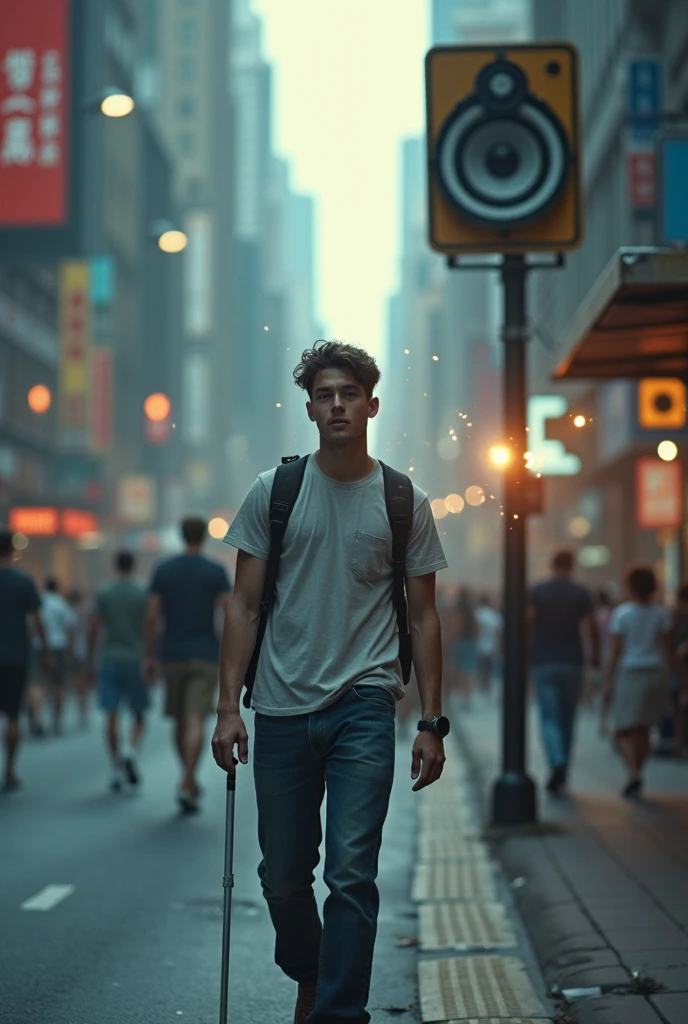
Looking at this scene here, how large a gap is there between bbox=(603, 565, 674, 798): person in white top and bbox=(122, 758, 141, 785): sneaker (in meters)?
3.57

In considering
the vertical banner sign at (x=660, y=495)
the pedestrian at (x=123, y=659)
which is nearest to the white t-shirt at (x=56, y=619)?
the pedestrian at (x=123, y=659)

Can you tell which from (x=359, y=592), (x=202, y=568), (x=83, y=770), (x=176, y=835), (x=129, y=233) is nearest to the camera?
(x=359, y=592)

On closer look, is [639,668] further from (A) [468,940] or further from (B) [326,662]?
(B) [326,662]

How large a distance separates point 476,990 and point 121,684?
7761 mm

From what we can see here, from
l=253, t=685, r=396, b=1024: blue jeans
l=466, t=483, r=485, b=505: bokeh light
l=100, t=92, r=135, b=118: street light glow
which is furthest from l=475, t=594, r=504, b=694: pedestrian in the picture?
l=253, t=685, r=396, b=1024: blue jeans

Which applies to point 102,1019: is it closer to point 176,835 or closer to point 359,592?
point 359,592

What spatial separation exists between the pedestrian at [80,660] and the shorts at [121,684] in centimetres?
707

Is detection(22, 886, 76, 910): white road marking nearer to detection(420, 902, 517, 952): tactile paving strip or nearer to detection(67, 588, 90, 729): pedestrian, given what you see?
detection(420, 902, 517, 952): tactile paving strip

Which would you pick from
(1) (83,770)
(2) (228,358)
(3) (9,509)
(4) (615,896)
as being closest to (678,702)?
(1) (83,770)

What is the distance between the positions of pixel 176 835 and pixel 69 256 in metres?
23.6

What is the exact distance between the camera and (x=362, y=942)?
4.38 meters

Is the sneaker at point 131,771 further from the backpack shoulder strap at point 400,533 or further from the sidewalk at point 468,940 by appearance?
the backpack shoulder strap at point 400,533

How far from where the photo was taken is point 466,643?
2545cm

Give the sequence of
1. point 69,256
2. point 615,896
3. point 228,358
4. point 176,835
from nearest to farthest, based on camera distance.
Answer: point 615,896
point 176,835
point 69,256
point 228,358
